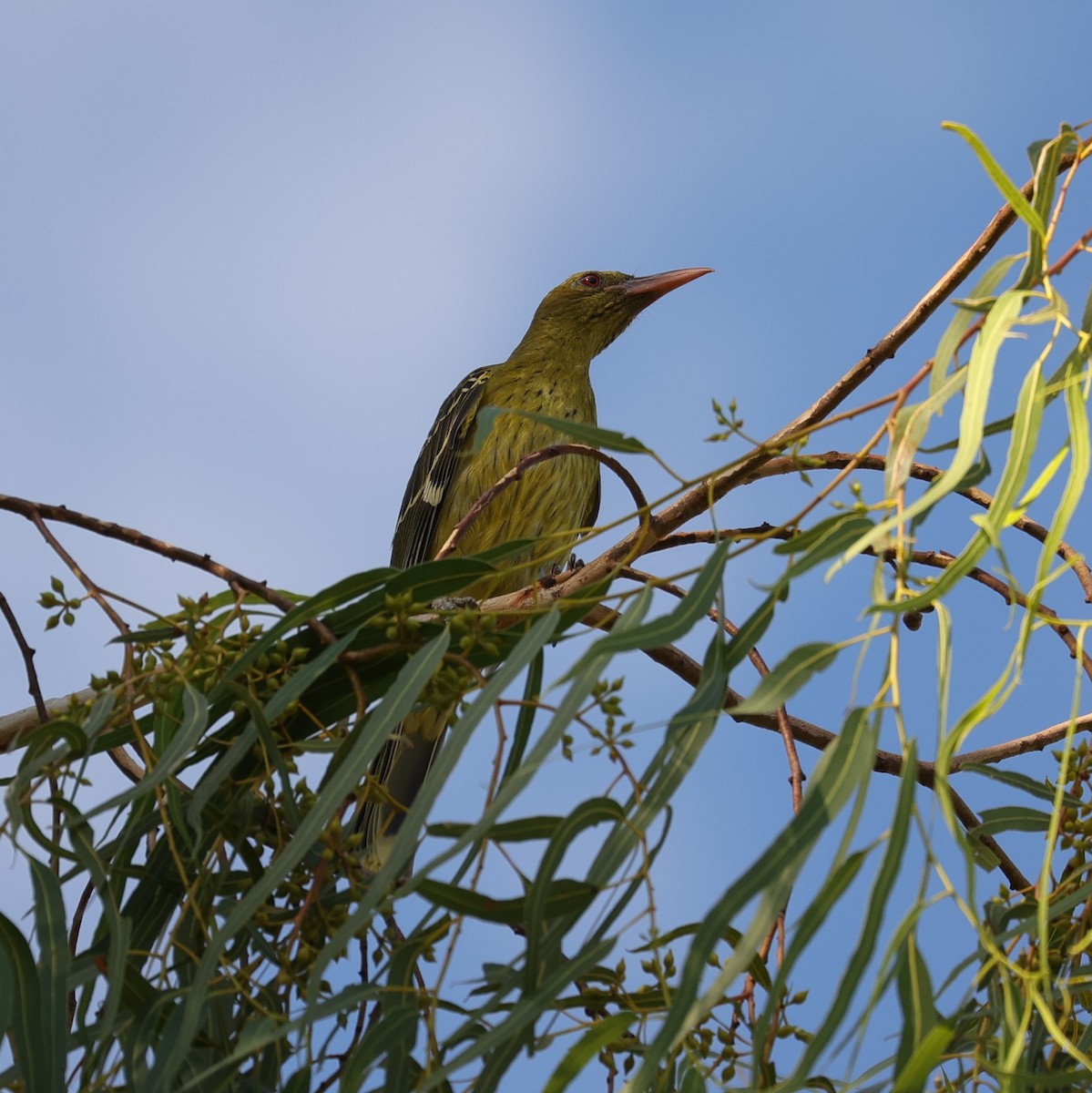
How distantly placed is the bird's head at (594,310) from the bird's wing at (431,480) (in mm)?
454


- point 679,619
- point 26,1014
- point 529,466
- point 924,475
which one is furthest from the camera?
point 924,475

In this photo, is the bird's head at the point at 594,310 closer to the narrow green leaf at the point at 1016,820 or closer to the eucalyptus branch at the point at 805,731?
the eucalyptus branch at the point at 805,731

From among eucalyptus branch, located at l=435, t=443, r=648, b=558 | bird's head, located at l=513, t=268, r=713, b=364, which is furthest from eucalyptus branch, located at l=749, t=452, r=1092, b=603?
bird's head, located at l=513, t=268, r=713, b=364

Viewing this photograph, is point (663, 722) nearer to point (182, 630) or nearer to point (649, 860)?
point (649, 860)

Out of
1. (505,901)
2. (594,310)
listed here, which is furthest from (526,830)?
(594,310)

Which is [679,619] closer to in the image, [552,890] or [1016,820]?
[552,890]

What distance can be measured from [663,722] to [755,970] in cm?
64

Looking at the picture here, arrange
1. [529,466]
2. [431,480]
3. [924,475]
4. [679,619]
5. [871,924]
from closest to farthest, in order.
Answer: [871,924], [679,619], [529,466], [924,475], [431,480]

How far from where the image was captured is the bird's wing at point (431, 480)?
4.73m

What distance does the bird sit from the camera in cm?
453

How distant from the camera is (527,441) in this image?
15.2ft

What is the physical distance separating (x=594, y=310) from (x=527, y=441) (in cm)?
122

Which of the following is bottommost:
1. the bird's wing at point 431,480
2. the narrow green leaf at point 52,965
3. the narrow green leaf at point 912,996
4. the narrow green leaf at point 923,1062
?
the narrow green leaf at point 923,1062

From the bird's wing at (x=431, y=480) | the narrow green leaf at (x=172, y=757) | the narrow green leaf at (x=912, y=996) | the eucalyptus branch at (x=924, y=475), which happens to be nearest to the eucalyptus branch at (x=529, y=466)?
the eucalyptus branch at (x=924, y=475)
